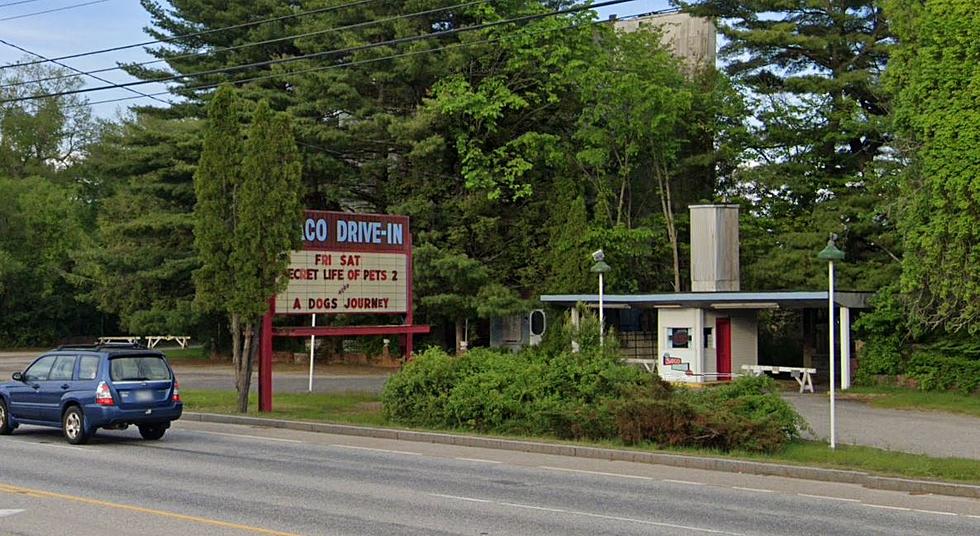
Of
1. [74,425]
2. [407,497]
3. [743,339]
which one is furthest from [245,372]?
[743,339]

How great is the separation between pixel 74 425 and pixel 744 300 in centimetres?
2137

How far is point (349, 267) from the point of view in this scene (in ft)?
90.3

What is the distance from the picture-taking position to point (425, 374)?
73.7ft

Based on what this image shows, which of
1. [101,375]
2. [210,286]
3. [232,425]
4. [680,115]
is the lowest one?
[232,425]

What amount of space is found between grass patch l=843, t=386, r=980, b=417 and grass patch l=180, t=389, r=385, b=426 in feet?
46.8

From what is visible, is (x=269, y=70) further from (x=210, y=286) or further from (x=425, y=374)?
(x=425, y=374)

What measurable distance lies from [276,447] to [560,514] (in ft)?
28.0

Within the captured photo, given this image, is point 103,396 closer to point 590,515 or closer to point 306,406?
point 306,406

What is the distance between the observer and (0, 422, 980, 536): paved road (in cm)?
1145

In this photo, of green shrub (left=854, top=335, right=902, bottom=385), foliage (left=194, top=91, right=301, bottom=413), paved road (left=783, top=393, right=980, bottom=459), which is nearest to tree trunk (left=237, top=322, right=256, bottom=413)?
foliage (left=194, top=91, right=301, bottom=413)

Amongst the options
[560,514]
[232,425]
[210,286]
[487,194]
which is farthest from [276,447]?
[487,194]

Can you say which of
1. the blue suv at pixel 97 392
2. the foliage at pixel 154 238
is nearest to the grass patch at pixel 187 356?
the foliage at pixel 154 238

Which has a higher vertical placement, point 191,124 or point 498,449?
point 191,124

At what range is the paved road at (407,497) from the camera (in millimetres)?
11453
